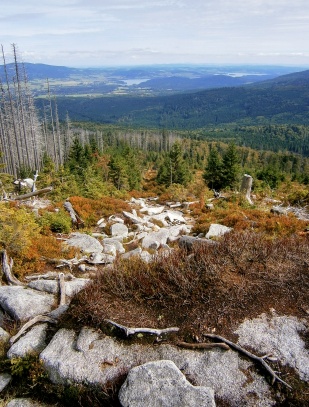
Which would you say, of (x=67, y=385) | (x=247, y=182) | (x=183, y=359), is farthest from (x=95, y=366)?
(x=247, y=182)

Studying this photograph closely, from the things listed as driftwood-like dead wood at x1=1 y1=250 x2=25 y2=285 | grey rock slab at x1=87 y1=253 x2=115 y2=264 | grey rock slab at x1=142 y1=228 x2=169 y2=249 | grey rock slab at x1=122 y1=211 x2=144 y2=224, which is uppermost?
driftwood-like dead wood at x1=1 y1=250 x2=25 y2=285

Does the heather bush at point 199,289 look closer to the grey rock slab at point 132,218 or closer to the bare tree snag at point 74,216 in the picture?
the bare tree snag at point 74,216

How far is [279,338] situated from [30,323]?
5.00 metres

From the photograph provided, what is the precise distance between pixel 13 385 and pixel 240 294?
4580 mm

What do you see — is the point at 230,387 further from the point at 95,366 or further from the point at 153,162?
the point at 153,162

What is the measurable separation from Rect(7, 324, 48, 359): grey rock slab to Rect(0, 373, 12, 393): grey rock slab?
0.30 metres

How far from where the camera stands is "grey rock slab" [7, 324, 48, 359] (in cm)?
563

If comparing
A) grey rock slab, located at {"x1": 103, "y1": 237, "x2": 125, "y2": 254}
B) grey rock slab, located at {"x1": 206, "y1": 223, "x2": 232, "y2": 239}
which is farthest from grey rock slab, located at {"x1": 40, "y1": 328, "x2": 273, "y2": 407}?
grey rock slab, located at {"x1": 206, "y1": 223, "x2": 232, "y2": 239}

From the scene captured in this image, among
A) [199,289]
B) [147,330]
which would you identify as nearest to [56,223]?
[199,289]

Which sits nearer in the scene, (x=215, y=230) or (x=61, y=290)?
(x=61, y=290)

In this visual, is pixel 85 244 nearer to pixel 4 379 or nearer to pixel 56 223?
pixel 56 223

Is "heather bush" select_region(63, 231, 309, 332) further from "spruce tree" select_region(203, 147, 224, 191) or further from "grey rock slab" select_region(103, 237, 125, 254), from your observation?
"spruce tree" select_region(203, 147, 224, 191)

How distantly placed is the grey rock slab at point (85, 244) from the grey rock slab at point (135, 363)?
5.83 m

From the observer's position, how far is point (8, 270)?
8.72m
